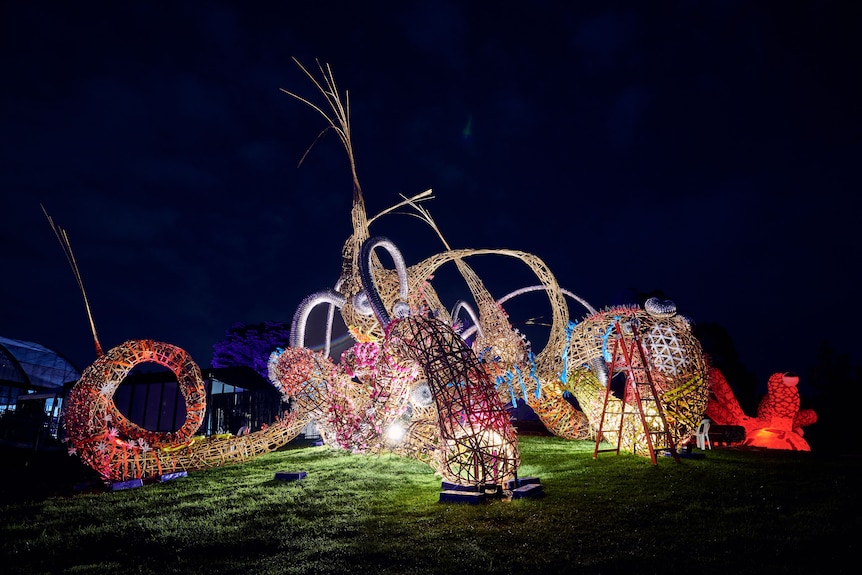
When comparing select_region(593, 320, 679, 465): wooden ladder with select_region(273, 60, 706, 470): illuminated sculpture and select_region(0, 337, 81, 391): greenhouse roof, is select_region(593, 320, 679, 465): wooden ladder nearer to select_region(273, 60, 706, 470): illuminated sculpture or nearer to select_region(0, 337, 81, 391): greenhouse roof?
select_region(273, 60, 706, 470): illuminated sculpture

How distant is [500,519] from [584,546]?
45.2 inches

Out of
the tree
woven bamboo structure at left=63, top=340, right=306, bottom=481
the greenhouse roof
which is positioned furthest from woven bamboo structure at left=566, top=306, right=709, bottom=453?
the greenhouse roof

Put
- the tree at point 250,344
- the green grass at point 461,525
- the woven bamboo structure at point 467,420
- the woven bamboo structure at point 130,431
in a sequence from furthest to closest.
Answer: the tree at point 250,344, the woven bamboo structure at point 130,431, the woven bamboo structure at point 467,420, the green grass at point 461,525

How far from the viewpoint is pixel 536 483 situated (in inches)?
274

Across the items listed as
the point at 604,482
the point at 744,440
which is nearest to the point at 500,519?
the point at 604,482

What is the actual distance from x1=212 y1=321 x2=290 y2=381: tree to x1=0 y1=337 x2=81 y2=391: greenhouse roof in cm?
722

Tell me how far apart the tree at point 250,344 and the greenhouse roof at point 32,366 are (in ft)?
23.7

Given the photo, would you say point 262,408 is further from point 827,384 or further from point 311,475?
point 827,384

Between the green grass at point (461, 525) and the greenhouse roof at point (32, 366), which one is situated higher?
the greenhouse roof at point (32, 366)

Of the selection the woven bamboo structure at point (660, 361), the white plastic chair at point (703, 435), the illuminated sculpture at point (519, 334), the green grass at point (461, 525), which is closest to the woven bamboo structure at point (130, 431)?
the green grass at point (461, 525)

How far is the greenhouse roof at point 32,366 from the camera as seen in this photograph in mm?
24219

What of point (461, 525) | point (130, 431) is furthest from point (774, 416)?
point (130, 431)

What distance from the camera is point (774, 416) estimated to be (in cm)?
1121

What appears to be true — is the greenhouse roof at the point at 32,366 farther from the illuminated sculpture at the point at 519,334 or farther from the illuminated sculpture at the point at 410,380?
the illuminated sculpture at the point at 519,334
